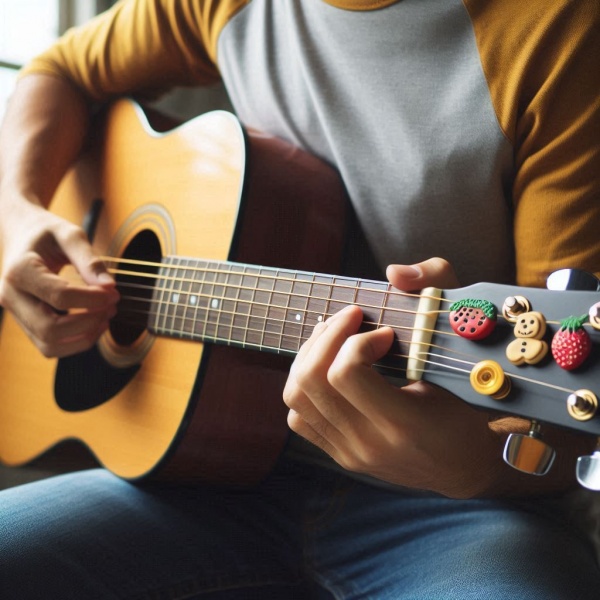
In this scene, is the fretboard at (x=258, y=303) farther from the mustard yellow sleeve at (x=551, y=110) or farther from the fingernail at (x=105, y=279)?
the mustard yellow sleeve at (x=551, y=110)

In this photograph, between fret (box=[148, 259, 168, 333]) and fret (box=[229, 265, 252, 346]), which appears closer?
fret (box=[229, 265, 252, 346])

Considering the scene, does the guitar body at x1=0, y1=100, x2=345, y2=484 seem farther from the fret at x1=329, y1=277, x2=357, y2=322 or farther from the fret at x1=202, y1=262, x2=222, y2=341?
the fret at x1=329, y1=277, x2=357, y2=322

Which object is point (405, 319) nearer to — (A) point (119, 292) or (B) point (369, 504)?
(B) point (369, 504)

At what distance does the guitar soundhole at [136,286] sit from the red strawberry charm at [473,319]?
480 mm

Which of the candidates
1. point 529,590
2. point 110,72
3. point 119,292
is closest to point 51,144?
point 110,72

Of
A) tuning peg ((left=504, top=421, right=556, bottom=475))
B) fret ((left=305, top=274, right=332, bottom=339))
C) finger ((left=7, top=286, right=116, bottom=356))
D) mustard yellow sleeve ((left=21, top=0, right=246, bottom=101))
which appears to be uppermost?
mustard yellow sleeve ((left=21, top=0, right=246, bottom=101))

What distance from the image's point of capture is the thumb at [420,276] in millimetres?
593

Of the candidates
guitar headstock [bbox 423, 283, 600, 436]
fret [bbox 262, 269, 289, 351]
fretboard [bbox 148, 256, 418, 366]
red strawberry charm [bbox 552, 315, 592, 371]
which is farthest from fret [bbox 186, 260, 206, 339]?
red strawberry charm [bbox 552, 315, 592, 371]

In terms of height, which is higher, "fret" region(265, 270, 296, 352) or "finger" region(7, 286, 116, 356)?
"fret" region(265, 270, 296, 352)

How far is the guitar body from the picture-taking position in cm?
82

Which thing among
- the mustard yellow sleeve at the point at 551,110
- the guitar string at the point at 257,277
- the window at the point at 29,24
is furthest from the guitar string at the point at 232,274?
the window at the point at 29,24

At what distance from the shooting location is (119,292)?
97cm

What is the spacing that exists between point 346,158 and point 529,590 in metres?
0.54

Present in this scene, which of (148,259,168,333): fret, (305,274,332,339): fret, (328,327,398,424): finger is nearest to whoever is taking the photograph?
(328,327,398,424): finger
